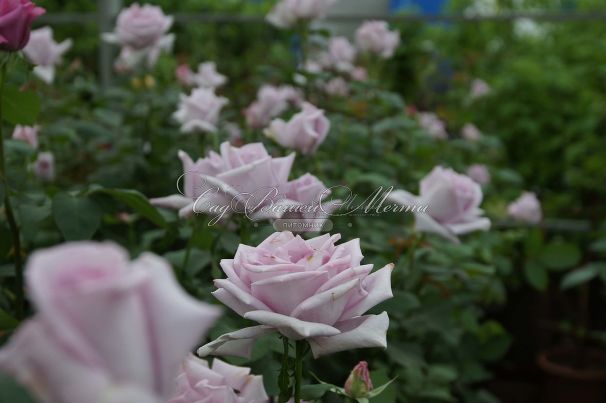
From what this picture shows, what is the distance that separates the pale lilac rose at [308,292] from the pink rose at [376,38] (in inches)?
69.3

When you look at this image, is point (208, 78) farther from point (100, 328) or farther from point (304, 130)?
point (100, 328)

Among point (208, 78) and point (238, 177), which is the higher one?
point (238, 177)

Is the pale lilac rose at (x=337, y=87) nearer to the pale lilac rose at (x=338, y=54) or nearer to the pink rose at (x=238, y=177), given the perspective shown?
the pale lilac rose at (x=338, y=54)

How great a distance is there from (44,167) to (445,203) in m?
0.87

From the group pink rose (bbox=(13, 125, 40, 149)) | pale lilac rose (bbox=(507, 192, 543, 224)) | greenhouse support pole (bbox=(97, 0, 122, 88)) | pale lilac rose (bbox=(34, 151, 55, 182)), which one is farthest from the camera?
greenhouse support pole (bbox=(97, 0, 122, 88))

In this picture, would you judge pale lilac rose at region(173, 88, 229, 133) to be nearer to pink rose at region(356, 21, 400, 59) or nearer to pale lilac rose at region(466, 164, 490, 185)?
pink rose at region(356, 21, 400, 59)

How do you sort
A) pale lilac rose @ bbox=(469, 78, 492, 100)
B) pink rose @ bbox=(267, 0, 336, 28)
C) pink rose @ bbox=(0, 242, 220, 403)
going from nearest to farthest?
pink rose @ bbox=(0, 242, 220, 403)
pink rose @ bbox=(267, 0, 336, 28)
pale lilac rose @ bbox=(469, 78, 492, 100)

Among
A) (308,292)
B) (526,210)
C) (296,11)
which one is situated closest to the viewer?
(308,292)

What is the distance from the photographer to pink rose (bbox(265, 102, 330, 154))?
1.24m

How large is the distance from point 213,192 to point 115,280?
0.64 metres

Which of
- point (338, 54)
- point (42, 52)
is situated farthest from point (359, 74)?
point (42, 52)

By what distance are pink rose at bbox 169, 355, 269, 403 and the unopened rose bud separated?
80mm

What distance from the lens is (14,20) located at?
898 mm

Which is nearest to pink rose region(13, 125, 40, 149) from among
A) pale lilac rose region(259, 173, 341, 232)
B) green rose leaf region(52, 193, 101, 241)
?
green rose leaf region(52, 193, 101, 241)
